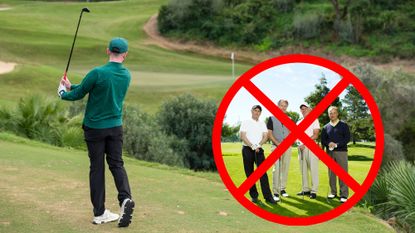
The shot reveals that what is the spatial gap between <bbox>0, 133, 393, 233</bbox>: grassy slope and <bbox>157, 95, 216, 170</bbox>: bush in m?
6.06

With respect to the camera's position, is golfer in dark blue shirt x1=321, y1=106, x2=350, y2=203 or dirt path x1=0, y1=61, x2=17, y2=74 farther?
dirt path x1=0, y1=61, x2=17, y2=74

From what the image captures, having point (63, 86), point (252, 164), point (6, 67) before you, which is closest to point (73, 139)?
point (63, 86)

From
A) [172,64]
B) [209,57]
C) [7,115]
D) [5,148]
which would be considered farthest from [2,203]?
[209,57]

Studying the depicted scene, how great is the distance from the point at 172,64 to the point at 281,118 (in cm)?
4485

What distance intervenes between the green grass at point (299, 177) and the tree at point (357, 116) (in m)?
0.05

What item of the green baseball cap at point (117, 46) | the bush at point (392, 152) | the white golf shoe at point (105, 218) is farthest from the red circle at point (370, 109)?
the bush at point (392, 152)

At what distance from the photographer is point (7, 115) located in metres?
16.2

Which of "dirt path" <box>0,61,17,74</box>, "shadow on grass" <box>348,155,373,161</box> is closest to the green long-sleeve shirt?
"shadow on grass" <box>348,155,373,161</box>

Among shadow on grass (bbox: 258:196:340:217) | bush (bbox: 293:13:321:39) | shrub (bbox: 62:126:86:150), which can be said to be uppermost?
bush (bbox: 293:13:321:39)

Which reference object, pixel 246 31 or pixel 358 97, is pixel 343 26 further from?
pixel 358 97

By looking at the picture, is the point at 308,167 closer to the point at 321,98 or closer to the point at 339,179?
the point at 339,179

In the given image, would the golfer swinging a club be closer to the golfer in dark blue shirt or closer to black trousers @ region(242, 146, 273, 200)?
black trousers @ region(242, 146, 273, 200)

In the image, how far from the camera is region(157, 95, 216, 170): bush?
1718 centimetres

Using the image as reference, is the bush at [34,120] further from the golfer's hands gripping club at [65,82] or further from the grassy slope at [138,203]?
the golfer's hands gripping club at [65,82]
